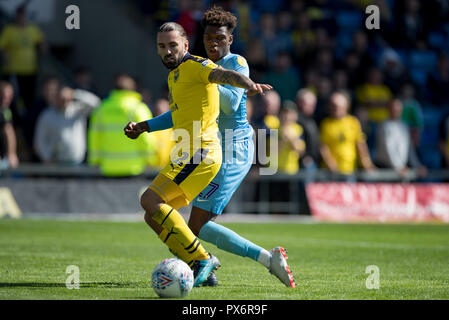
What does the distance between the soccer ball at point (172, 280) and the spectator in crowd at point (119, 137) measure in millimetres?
8222

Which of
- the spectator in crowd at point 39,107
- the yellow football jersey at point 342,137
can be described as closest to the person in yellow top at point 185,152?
the spectator in crowd at point 39,107

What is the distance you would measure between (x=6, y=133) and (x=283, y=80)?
19.8 feet

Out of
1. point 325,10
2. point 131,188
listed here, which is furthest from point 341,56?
point 131,188

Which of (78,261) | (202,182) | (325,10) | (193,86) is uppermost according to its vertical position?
(325,10)

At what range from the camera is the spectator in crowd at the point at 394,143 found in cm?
1728

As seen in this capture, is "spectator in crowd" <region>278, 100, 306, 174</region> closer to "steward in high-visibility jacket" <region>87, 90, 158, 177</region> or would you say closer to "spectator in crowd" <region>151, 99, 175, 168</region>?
"spectator in crowd" <region>151, 99, 175, 168</region>

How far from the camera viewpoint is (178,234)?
279 inches

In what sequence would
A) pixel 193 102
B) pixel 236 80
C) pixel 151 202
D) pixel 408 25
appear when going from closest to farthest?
pixel 236 80 → pixel 151 202 → pixel 193 102 → pixel 408 25

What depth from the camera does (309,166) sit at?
16.6 m

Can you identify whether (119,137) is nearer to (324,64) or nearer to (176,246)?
(324,64)

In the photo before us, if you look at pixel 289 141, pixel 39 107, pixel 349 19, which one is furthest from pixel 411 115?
pixel 39 107

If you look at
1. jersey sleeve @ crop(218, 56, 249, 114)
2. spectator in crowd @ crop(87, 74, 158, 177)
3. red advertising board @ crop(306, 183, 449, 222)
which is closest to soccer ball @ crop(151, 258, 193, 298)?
jersey sleeve @ crop(218, 56, 249, 114)

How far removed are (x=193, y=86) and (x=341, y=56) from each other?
13707mm
